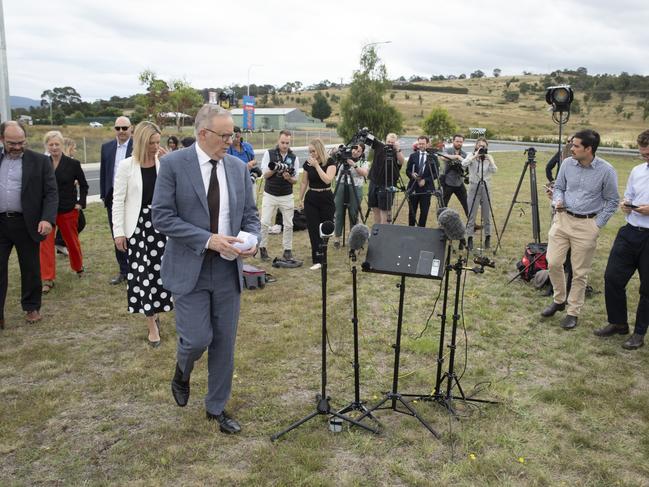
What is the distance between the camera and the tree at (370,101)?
21156 millimetres

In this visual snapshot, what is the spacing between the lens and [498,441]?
3.41 meters

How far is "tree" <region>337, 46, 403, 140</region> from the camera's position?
2116 centimetres

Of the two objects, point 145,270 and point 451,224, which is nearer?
point 451,224

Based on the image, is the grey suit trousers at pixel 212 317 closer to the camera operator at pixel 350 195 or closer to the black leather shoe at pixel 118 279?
the black leather shoe at pixel 118 279

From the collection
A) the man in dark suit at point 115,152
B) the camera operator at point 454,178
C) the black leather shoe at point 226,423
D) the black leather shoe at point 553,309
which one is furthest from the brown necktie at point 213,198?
the camera operator at point 454,178

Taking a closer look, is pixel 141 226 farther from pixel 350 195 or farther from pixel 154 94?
pixel 154 94

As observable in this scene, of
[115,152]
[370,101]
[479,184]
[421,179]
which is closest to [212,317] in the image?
[115,152]

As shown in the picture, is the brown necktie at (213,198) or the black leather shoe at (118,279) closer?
the brown necktie at (213,198)

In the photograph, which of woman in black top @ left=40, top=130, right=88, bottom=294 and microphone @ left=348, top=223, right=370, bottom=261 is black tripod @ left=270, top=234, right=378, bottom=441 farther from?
woman in black top @ left=40, top=130, right=88, bottom=294

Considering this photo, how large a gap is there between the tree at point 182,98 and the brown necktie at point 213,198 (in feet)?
127

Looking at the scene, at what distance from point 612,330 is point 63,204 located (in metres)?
6.45

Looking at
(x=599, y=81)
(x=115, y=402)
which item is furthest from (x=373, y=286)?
(x=599, y=81)

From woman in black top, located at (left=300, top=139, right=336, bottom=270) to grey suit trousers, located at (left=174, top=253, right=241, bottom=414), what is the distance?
3.82 metres

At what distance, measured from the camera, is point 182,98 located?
41156 millimetres
